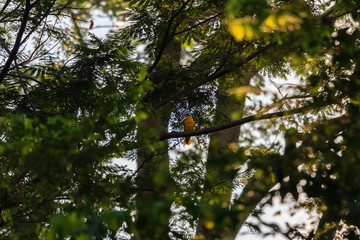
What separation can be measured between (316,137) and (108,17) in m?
8.14

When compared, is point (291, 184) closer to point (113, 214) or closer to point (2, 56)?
point (113, 214)

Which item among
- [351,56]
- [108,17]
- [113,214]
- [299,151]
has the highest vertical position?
[108,17]

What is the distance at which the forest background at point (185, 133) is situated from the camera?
2.24m

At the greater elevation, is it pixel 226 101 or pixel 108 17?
pixel 108 17

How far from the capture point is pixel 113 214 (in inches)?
79.5

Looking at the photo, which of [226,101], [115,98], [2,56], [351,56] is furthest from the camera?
[226,101]

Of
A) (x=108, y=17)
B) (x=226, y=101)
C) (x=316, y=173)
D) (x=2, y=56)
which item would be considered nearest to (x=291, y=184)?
(x=316, y=173)

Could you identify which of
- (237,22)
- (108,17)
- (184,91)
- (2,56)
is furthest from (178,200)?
(108,17)

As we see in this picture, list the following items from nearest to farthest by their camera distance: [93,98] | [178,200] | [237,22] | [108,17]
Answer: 1. [237,22]
2. [178,200]
3. [93,98]
4. [108,17]

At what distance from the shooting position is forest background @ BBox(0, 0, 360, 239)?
7.36 ft

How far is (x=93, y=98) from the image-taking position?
4.86 metres

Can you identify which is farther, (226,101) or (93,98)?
(226,101)

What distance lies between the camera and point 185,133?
4734mm

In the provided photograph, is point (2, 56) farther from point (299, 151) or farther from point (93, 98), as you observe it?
point (299, 151)
